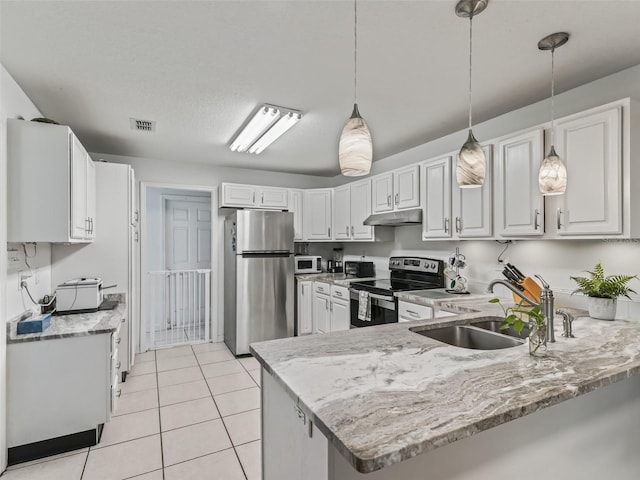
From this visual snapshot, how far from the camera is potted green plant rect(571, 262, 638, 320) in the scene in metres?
2.03

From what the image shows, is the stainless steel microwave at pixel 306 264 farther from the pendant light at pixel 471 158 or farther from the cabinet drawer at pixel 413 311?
the pendant light at pixel 471 158

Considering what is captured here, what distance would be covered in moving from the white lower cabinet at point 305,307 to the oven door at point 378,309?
0.92 m

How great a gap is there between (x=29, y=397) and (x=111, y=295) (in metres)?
1.31

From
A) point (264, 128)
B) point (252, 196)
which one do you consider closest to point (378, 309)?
point (264, 128)

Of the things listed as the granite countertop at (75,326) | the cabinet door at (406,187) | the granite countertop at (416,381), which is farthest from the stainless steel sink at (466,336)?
the granite countertop at (75,326)

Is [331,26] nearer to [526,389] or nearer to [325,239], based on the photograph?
[526,389]

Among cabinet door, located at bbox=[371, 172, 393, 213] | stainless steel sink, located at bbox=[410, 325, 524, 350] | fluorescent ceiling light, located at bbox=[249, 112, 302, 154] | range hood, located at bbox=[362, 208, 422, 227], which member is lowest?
stainless steel sink, located at bbox=[410, 325, 524, 350]

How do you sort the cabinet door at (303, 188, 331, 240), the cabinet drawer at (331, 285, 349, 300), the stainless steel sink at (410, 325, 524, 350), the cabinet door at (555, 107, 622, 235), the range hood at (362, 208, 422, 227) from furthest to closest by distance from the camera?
the cabinet door at (303, 188, 331, 240), the cabinet drawer at (331, 285, 349, 300), the range hood at (362, 208, 422, 227), the cabinet door at (555, 107, 622, 235), the stainless steel sink at (410, 325, 524, 350)

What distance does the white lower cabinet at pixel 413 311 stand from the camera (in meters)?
2.83

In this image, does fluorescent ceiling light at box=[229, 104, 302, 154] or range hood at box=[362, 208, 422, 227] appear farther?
range hood at box=[362, 208, 422, 227]

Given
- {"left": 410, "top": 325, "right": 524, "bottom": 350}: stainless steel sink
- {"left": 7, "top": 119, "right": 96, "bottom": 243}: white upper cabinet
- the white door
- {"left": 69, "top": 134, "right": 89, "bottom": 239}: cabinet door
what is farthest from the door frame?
{"left": 410, "top": 325, "right": 524, "bottom": 350}: stainless steel sink

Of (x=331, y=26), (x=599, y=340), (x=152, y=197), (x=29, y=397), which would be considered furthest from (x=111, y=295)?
(x=599, y=340)

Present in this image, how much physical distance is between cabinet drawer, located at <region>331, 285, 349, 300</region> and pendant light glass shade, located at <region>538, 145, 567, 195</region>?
2.38 metres

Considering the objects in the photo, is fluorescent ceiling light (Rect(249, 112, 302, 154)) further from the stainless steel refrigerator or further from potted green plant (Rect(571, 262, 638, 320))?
potted green plant (Rect(571, 262, 638, 320))
